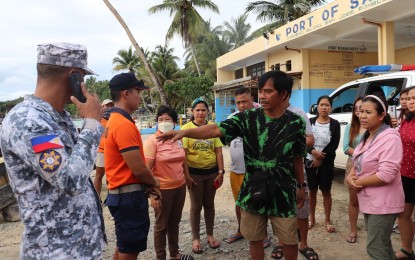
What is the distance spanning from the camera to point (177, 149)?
3457 mm

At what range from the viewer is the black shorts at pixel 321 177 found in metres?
4.23

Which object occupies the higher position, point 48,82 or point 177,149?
point 48,82

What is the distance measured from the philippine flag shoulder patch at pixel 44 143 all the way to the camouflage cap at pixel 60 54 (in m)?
0.37


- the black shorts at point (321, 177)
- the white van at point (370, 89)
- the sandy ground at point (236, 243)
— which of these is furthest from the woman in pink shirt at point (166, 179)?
the white van at point (370, 89)

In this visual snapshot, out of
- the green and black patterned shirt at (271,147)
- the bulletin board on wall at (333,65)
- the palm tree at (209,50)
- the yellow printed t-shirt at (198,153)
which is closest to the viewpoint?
the green and black patterned shirt at (271,147)

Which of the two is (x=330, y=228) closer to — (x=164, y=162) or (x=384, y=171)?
(x=384, y=171)

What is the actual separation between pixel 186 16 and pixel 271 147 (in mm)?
24617

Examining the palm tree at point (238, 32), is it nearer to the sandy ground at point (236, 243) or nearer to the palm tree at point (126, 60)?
the palm tree at point (126, 60)

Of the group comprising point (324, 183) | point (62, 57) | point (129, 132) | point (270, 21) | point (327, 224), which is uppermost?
point (270, 21)

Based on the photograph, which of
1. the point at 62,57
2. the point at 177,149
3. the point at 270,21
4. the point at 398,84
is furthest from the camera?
the point at 270,21

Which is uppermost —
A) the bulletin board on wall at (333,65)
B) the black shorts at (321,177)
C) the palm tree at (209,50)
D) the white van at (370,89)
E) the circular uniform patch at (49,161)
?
the palm tree at (209,50)

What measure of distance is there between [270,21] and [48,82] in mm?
20945

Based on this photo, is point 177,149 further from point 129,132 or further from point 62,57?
point 62,57

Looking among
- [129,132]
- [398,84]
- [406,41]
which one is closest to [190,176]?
[129,132]
